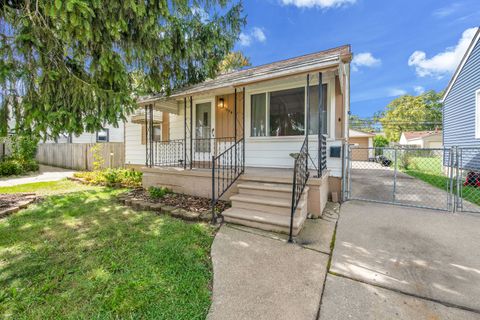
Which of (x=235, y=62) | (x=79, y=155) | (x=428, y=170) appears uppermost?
(x=235, y=62)

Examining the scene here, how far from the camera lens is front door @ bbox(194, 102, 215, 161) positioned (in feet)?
24.6

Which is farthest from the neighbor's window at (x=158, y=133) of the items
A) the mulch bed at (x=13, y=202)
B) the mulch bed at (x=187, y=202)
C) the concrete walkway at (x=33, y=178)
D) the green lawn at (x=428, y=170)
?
the green lawn at (x=428, y=170)

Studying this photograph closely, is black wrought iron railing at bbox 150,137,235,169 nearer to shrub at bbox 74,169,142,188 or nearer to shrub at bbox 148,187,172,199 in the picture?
shrub at bbox 74,169,142,188

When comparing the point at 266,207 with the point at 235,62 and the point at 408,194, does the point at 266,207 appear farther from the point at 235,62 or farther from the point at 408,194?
the point at 235,62

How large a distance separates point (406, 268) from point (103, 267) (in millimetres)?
3863

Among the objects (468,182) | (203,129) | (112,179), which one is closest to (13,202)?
(112,179)

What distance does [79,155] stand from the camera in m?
13.2

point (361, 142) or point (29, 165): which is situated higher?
point (361, 142)

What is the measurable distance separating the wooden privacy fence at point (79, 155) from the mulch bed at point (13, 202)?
17.1 ft

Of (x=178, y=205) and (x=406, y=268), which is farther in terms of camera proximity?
(x=178, y=205)

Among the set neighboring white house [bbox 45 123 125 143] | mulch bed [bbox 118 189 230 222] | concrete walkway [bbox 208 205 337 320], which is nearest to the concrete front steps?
concrete walkway [bbox 208 205 337 320]

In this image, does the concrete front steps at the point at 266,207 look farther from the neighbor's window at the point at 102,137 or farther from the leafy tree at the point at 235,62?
the neighbor's window at the point at 102,137

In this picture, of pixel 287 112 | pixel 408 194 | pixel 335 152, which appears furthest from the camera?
pixel 408 194

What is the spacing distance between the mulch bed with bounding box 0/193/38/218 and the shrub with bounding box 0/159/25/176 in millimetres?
6371
